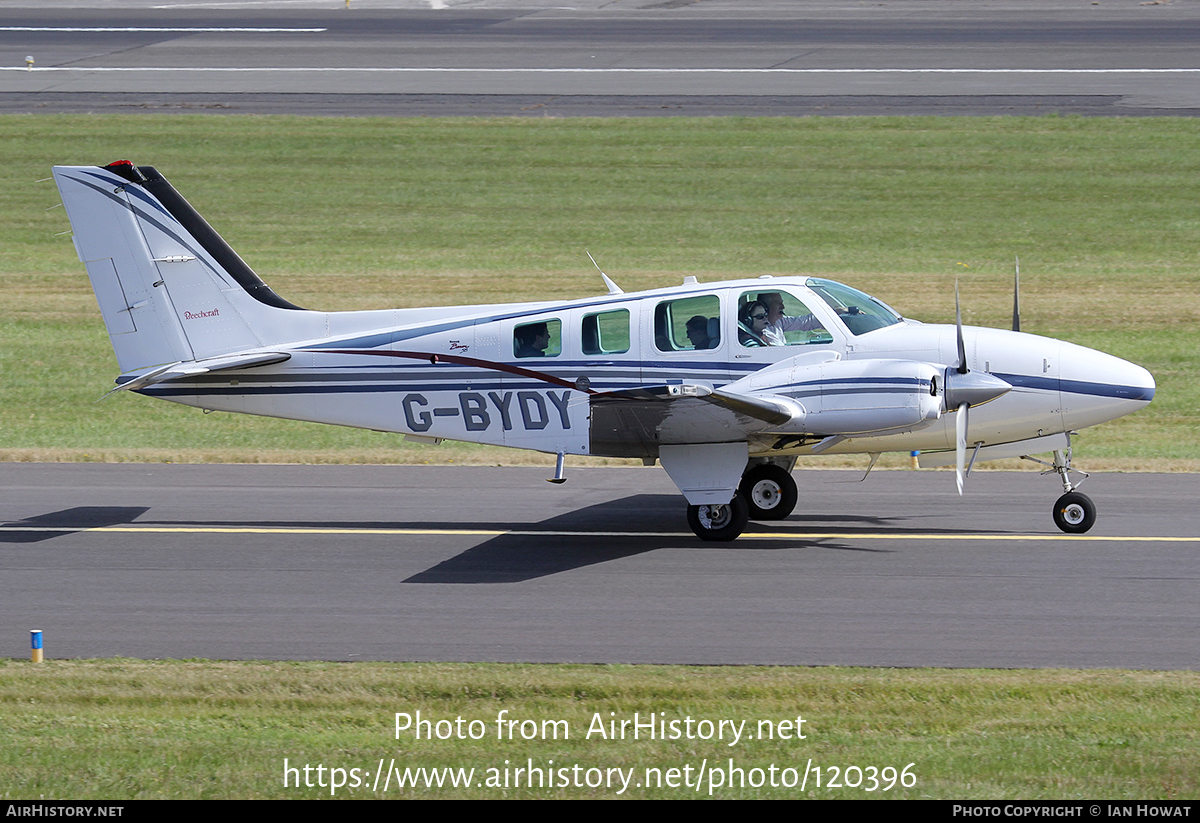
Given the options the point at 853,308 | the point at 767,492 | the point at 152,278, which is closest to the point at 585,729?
the point at 767,492

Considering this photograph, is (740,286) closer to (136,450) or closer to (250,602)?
(250,602)

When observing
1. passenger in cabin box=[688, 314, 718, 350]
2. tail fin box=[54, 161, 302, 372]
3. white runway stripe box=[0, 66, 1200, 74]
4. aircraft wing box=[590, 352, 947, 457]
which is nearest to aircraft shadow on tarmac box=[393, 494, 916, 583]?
aircraft wing box=[590, 352, 947, 457]

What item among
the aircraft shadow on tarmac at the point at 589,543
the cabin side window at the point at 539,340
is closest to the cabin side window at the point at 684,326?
the cabin side window at the point at 539,340

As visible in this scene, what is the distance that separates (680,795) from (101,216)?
10.3 meters

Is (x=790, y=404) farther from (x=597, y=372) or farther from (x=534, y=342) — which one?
(x=534, y=342)

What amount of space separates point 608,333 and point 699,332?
0.95 metres

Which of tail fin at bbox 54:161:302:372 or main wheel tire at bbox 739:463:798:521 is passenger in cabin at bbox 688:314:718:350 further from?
tail fin at bbox 54:161:302:372

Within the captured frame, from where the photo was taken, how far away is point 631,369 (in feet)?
44.7

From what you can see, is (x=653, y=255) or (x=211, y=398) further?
(x=653, y=255)

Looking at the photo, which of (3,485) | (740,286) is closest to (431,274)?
(3,485)

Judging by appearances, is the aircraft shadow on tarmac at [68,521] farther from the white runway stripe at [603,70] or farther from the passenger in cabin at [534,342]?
the white runway stripe at [603,70]

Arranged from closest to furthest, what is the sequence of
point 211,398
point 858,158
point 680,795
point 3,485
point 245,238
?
point 680,795 < point 211,398 < point 3,485 < point 245,238 < point 858,158

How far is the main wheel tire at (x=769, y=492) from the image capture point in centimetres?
1436

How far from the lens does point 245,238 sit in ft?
99.1
